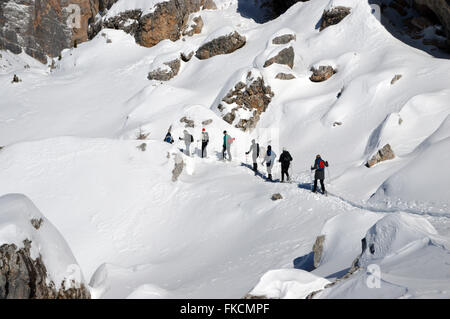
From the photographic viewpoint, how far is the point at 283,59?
98.8 feet

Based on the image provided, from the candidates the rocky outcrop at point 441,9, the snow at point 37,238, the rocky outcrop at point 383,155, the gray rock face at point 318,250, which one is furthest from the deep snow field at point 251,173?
the rocky outcrop at point 441,9

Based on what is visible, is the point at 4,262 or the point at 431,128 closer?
the point at 4,262

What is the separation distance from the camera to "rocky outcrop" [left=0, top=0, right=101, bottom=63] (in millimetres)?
62250

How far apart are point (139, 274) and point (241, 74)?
64.0 feet

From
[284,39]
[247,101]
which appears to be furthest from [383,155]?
[284,39]

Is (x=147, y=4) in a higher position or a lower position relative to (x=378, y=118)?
higher

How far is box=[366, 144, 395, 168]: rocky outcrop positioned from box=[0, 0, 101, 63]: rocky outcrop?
5398 centimetres

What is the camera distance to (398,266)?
6.31m

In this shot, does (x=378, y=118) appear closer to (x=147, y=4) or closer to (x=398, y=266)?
(x=398, y=266)

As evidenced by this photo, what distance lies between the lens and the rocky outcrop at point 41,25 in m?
62.2

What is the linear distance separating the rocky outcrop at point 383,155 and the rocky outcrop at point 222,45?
2066cm

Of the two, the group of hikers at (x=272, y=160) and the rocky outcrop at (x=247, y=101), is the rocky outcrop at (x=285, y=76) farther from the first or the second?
the group of hikers at (x=272, y=160)
